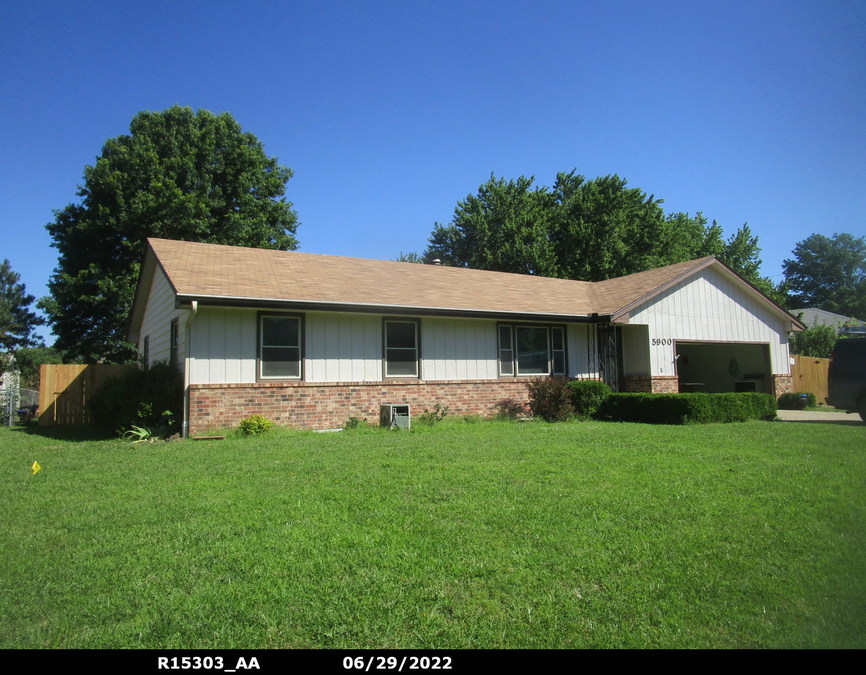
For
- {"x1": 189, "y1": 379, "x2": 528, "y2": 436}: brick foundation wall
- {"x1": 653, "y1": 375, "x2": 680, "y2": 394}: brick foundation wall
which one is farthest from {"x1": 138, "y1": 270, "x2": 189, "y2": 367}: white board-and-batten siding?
{"x1": 653, "y1": 375, "x2": 680, "y2": 394}: brick foundation wall

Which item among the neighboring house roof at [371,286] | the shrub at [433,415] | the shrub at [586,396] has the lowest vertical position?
the shrub at [433,415]

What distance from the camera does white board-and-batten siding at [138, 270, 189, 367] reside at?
12711 millimetres

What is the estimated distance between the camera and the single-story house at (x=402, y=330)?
12.1 metres

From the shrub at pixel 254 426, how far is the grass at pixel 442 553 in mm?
3620

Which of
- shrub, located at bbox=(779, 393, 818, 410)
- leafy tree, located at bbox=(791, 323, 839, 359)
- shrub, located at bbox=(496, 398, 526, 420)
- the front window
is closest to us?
the front window

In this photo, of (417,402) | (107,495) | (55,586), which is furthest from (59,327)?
(55,586)

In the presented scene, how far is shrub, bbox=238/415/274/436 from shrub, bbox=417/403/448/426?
12.6 feet

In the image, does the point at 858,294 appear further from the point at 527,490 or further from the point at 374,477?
the point at 374,477

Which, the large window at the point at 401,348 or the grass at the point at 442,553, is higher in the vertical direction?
the large window at the point at 401,348

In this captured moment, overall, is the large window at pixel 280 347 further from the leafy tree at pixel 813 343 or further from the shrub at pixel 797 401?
the leafy tree at pixel 813 343

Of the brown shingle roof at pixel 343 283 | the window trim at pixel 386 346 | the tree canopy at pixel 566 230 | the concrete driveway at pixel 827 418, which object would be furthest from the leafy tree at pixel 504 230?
the window trim at pixel 386 346

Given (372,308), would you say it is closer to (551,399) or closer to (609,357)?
(551,399)

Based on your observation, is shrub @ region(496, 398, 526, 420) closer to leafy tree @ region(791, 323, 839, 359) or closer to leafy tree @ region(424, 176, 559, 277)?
leafy tree @ region(791, 323, 839, 359)

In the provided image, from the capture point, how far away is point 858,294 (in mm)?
4594
